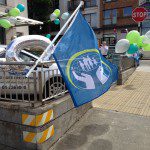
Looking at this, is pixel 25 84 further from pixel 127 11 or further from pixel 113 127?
pixel 127 11

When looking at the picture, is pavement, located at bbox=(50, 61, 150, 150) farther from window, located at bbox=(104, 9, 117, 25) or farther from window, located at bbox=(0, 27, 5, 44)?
window, located at bbox=(104, 9, 117, 25)

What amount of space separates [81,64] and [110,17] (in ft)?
111

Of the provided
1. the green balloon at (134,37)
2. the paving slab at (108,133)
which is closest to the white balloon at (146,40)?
the green balloon at (134,37)

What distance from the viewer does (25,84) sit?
15.2 feet

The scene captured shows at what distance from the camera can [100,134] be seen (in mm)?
5195

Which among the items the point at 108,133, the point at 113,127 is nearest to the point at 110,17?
the point at 113,127

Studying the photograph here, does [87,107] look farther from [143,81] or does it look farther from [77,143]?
[143,81]

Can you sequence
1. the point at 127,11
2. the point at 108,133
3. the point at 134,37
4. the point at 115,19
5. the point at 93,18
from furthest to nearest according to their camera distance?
the point at 93,18
the point at 115,19
the point at 127,11
the point at 134,37
the point at 108,133

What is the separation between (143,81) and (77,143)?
7502 mm

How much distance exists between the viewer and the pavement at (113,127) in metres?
4.73

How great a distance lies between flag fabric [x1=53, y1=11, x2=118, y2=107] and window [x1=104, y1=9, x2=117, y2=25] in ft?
106

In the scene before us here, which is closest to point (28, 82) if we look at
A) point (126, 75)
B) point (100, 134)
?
point (100, 134)

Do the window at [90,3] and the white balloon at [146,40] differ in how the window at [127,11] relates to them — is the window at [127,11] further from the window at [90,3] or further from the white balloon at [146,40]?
the white balloon at [146,40]

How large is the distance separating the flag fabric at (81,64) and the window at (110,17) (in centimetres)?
3239
